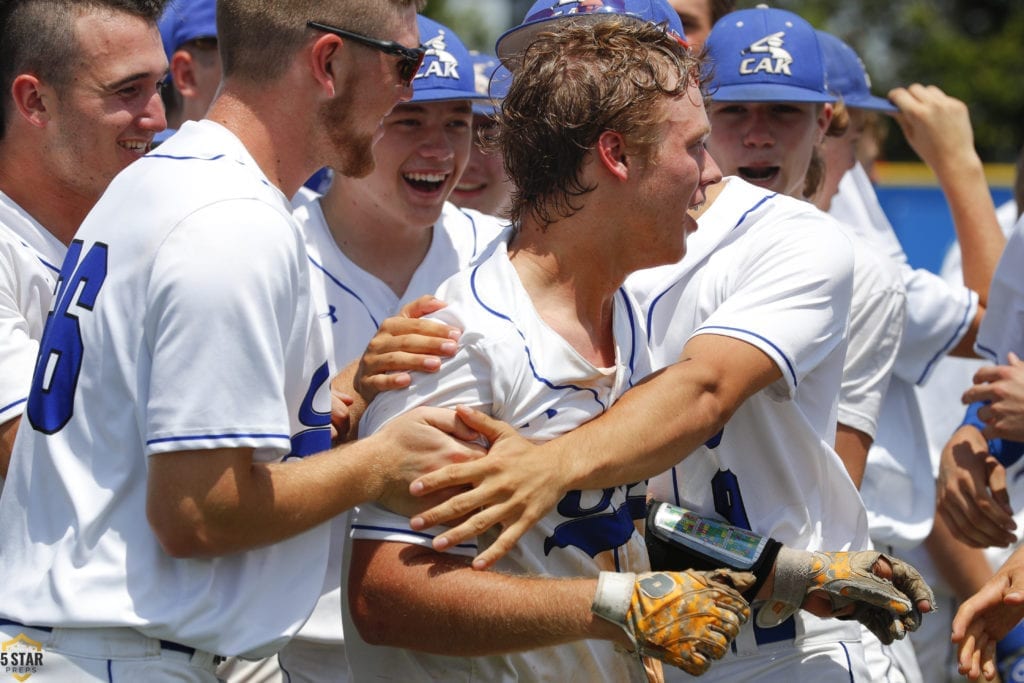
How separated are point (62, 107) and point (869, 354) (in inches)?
99.4

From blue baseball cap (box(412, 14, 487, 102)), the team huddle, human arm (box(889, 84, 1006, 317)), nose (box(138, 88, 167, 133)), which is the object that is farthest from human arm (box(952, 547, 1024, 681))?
nose (box(138, 88, 167, 133))

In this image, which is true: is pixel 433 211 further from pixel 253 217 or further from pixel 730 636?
pixel 730 636

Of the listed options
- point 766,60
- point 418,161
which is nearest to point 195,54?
point 418,161

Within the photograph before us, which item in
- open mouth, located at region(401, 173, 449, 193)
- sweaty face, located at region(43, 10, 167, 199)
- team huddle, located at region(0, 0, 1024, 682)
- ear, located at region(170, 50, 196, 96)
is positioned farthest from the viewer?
ear, located at region(170, 50, 196, 96)

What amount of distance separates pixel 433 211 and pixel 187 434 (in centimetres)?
208

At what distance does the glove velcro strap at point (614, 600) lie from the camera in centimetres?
265

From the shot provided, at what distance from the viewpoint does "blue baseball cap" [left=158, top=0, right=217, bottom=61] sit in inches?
212

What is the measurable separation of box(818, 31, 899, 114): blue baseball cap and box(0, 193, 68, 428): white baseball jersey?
388cm

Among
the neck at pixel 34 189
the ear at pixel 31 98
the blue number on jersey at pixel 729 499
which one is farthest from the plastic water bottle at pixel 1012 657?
the ear at pixel 31 98

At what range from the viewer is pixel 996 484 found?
4430mm

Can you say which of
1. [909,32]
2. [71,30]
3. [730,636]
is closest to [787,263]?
[730,636]

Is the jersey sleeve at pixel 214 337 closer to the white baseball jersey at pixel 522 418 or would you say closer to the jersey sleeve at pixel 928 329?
the white baseball jersey at pixel 522 418

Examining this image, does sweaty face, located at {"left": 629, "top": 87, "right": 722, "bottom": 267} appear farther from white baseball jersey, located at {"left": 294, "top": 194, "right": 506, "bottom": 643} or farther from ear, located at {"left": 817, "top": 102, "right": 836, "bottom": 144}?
ear, located at {"left": 817, "top": 102, "right": 836, "bottom": 144}

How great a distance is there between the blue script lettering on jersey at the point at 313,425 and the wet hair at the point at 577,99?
2.11ft
